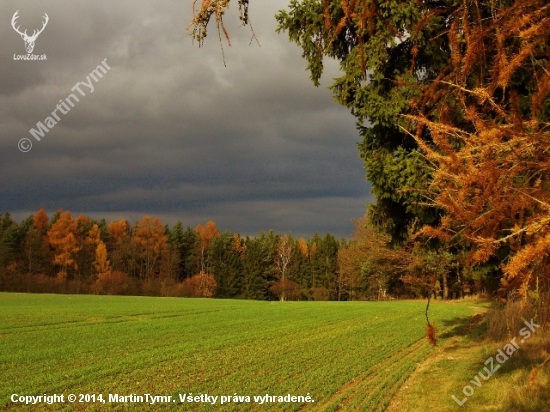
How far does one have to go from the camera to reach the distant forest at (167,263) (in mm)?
68375

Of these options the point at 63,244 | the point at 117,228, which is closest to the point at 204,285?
the point at 63,244

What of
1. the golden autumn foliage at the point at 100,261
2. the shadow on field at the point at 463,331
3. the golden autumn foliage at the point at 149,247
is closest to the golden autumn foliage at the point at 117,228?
the golden autumn foliage at the point at 149,247

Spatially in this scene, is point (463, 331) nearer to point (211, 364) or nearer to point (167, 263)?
point (211, 364)

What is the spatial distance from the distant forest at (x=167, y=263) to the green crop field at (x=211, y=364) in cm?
3983

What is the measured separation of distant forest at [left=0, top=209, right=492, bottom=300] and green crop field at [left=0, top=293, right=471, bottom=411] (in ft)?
131

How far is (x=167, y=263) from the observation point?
8512 centimetres

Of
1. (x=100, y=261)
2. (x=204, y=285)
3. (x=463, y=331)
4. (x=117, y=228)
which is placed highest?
(x=117, y=228)

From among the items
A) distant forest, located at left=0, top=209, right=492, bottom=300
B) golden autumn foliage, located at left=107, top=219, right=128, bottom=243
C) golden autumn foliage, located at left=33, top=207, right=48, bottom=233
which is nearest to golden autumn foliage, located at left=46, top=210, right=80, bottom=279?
distant forest, located at left=0, top=209, right=492, bottom=300

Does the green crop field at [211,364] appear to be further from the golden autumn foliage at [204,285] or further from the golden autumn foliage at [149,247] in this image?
the golden autumn foliage at [149,247]

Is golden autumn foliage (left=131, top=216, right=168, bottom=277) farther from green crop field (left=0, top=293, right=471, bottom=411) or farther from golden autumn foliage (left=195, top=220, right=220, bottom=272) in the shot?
green crop field (left=0, top=293, right=471, bottom=411)

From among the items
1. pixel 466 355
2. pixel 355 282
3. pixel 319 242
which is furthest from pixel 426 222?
pixel 319 242

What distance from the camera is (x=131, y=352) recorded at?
14469 mm

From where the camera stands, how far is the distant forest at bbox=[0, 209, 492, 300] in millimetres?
68375

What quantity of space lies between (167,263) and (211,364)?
75.8 metres
